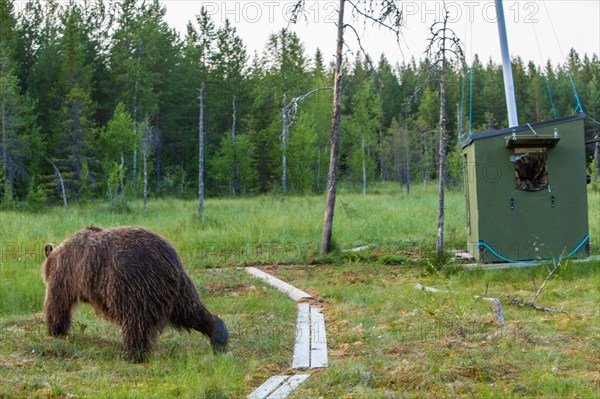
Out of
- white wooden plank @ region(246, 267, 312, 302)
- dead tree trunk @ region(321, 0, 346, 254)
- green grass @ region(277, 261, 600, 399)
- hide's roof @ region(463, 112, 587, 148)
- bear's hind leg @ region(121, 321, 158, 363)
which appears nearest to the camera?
green grass @ region(277, 261, 600, 399)

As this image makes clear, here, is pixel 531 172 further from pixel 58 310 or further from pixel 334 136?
pixel 58 310

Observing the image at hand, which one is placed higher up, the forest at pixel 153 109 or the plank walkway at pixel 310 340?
the forest at pixel 153 109

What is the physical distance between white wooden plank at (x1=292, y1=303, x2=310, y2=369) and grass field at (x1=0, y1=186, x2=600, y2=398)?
0.12m

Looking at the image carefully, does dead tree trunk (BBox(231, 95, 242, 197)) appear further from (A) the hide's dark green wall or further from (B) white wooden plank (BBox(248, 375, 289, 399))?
(B) white wooden plank (BBox(248, 375, 289, 399))

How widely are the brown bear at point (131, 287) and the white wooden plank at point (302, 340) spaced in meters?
0.78

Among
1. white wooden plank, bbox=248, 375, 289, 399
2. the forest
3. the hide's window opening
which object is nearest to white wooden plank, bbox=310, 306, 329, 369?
white wooden plank, bbox=248, 375, 289, 399

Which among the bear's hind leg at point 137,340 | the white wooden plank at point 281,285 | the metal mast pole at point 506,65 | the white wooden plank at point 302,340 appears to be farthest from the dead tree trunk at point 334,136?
the bear's hind leg at point 137,340

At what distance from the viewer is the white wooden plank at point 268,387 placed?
4.65 metres

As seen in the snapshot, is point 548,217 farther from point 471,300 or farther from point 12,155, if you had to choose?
point 12,155

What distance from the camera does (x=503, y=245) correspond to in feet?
39.6

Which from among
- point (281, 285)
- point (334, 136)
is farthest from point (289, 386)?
point (334, 136)

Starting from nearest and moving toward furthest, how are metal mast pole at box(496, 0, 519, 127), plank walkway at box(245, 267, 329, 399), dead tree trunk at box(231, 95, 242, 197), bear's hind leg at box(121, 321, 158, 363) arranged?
plank walkway at box(245, 267, 329, 399), bear's hind leg at box(121, 321, 158, 363), metal mast pole at box(496, 0, 519, 127), dead tree trunk at box(231, 95, 242, 197)

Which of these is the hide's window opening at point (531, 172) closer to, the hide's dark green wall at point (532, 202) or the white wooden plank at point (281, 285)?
the hide's dark green wall at point (532, 202)

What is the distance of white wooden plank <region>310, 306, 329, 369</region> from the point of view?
5711 mm
